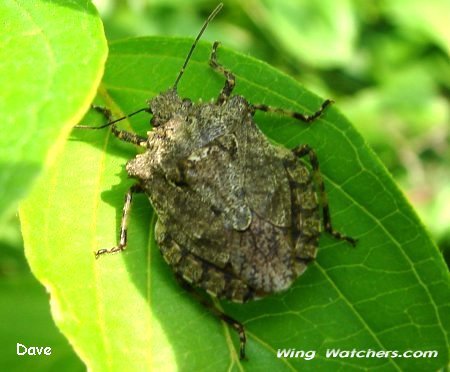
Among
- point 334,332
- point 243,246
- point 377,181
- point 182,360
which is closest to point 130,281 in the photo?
point 182,360

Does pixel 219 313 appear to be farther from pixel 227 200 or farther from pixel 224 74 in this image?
pixel 224 74

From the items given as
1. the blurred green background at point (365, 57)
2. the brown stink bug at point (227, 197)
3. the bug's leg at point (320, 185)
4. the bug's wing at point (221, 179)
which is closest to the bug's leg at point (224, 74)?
the brown stink bug at point (227, 197)

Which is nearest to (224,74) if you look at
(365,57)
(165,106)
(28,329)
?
(165,106)

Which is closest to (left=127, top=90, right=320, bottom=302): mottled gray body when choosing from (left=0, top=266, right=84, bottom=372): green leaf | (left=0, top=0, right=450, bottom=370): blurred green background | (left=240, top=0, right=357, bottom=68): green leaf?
(left=0, top=266, right=84, bottom=372): green leaf

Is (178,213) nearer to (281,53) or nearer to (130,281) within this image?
(130,281)

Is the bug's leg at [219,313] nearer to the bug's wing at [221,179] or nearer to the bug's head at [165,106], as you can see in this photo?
the bug's wing at [221,179]

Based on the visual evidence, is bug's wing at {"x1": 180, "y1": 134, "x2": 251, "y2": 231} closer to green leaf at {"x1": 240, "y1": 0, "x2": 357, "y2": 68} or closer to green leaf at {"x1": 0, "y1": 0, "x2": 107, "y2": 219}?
green leaf at {"x1": 0, "y1": 0, "x2": 107, "y2": 219}
